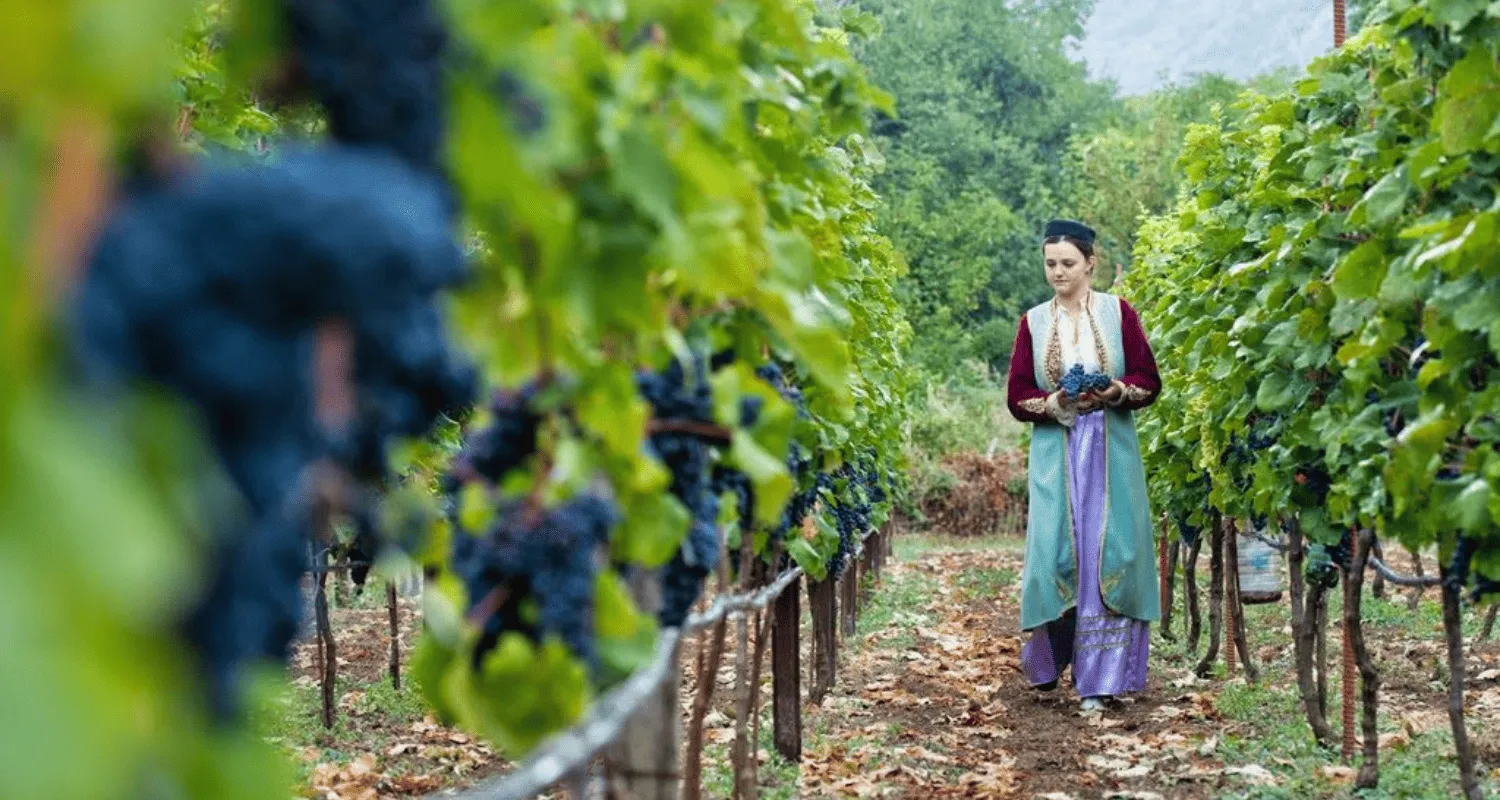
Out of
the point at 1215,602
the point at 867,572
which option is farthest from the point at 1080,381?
the point at 867,572

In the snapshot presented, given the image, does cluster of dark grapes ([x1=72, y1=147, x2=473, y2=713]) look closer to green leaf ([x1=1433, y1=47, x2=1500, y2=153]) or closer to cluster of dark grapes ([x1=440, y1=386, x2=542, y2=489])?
cluster of dark grapes ([x1=440, y1=386, x2=542, y2=489])

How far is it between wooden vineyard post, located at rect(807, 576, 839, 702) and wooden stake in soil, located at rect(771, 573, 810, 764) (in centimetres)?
121

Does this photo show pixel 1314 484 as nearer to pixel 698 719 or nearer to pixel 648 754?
pixel 698 719

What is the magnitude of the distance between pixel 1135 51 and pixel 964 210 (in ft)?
500

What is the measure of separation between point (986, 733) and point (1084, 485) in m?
1.64

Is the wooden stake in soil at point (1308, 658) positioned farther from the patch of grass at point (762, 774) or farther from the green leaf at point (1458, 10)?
the green leaf at point (1458, 10)

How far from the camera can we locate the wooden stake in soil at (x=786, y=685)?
6.33 meters

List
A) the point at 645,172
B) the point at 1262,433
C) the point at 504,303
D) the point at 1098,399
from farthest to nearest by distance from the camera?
1. the point at 1098,399
2. the point at 1262,433
3. the point at 504,303
4. the point at 645,172

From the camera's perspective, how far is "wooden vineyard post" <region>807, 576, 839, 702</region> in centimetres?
782

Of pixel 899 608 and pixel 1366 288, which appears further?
pixel 899 608

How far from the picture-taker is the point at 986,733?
7352 mm

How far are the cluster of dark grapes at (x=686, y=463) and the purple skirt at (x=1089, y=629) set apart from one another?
5.56 metres

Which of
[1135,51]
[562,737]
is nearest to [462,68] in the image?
[562,737]

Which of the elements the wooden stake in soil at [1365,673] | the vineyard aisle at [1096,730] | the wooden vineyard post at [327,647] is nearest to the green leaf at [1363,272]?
the wooden stake in soil at [1365,673]
